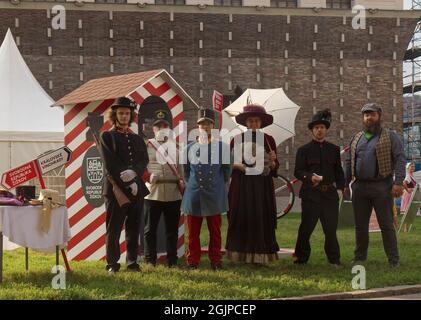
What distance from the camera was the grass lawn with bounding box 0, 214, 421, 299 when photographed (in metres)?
6.57

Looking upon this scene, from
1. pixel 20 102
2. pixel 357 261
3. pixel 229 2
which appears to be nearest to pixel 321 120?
pixel 357 261

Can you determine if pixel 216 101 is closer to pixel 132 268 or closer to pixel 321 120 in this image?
pixel 321 120

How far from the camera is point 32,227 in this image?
24.7 feet

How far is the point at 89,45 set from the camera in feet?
93.2

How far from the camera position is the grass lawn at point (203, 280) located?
259 inches

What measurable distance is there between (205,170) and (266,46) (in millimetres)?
22160

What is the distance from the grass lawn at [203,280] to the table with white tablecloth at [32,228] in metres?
0.42

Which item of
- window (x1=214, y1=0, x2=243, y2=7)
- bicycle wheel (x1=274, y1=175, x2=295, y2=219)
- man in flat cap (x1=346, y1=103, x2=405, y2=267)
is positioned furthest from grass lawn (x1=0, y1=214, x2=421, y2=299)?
window (x1=214, y1=0, x2=243, y2=7)

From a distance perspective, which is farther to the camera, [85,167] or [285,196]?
[285,196]

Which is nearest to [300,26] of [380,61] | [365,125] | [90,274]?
[380,61]

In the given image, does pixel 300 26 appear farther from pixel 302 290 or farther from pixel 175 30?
pixel 302 290

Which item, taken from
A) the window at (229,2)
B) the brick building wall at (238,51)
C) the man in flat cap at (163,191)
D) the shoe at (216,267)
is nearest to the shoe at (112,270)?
the man in flat cap at (163,191)

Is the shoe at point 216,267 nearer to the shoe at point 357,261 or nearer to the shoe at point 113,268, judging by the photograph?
the shoe at point 113,268

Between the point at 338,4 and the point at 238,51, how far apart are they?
557 cm
